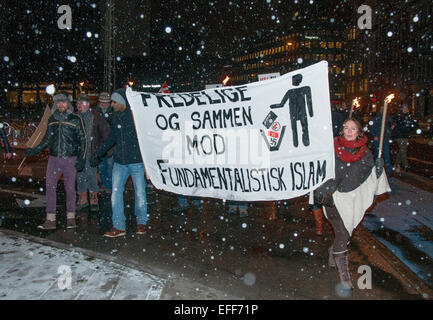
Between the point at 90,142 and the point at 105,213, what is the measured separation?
4.43 ft

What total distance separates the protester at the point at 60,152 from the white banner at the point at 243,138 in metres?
1.16

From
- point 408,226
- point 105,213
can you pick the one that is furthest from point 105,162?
point 408,226

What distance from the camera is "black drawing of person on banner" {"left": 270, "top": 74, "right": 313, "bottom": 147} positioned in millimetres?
4840

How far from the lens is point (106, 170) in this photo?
8.40 m

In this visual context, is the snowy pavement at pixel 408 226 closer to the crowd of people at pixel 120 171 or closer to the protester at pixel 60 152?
the crowd of people at pixel 120 171

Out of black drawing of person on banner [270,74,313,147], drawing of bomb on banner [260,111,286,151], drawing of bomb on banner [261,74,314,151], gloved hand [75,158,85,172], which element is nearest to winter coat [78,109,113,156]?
gloved hand [75,158,85,172]

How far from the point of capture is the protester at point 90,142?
7.69m

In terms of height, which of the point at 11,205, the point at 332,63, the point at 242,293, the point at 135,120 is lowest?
the point at 242,293

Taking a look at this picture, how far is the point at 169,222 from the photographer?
684cm

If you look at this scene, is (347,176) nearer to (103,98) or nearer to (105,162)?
(105,162)
